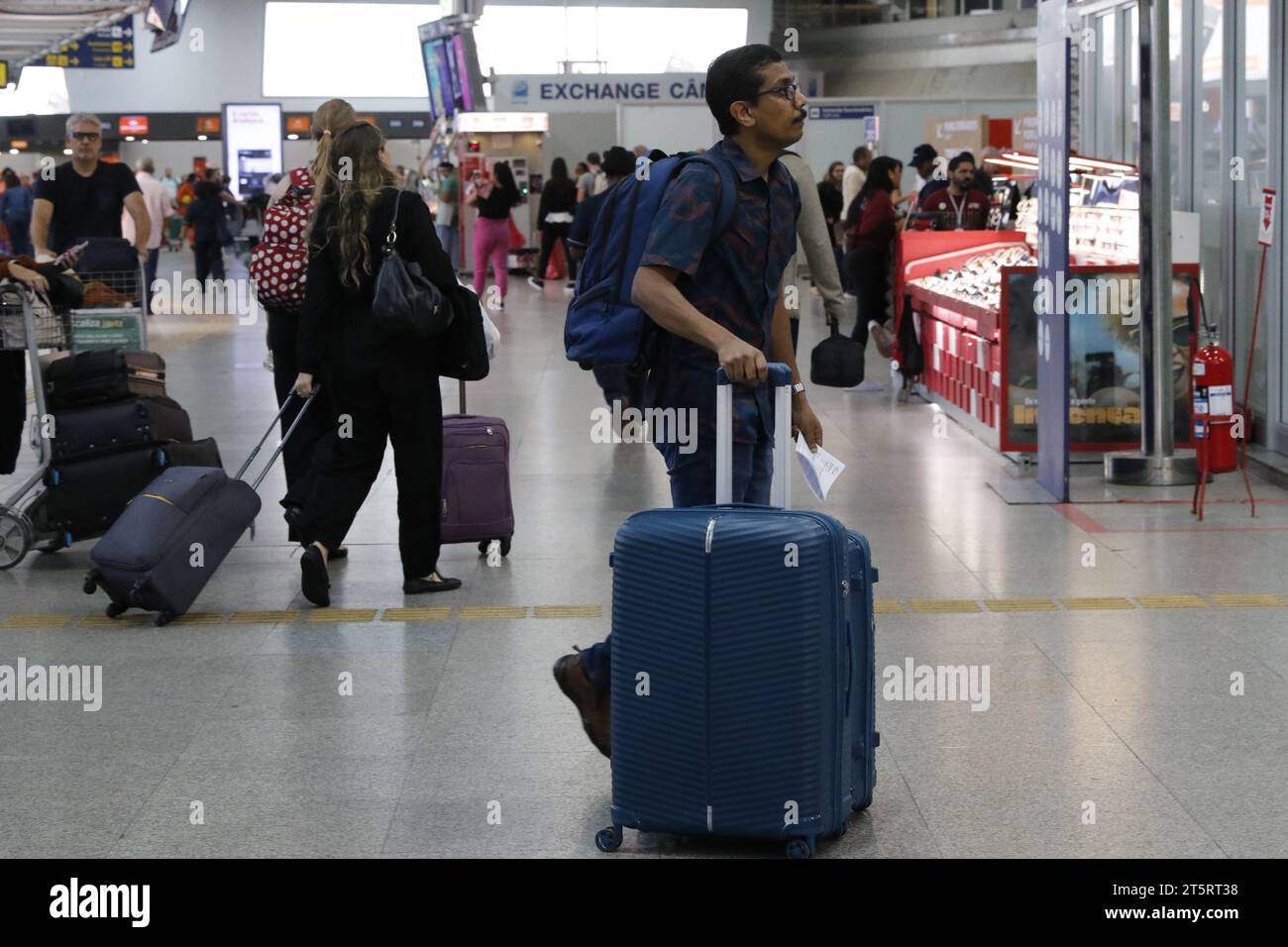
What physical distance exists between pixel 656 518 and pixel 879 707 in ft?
5.07

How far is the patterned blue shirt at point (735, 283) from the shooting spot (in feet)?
12.8

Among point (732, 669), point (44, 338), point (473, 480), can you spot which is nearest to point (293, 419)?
point (473, 480)

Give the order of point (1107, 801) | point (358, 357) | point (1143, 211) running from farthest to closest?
1. point (1143, 211)
2. point (358, 357)
3. point (1107, 801)

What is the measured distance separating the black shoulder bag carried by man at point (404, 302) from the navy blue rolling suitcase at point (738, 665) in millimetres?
2380

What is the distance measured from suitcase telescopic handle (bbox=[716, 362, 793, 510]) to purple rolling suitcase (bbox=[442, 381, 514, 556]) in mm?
3282

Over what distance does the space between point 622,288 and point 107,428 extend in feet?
11.7

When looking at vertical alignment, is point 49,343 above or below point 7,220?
below

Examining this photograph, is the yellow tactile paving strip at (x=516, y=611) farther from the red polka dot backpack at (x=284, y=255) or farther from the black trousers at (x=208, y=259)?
the black trousers at (x=208, y=259)

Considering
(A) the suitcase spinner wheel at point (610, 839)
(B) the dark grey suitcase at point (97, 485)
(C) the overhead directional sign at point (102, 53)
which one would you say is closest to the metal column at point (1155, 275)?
(B) the dark grey suitcase at point (97, 485)

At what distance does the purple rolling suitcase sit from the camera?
22.8 feet
